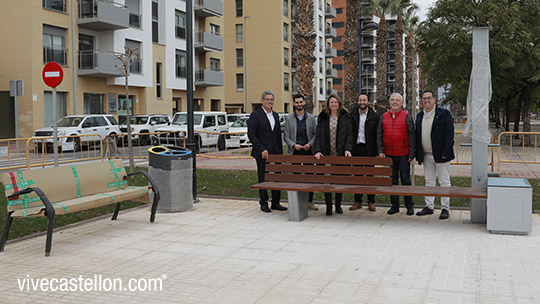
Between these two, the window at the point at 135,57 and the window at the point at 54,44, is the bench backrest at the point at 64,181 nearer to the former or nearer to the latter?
the window at the point at 54,44

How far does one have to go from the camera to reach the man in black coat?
28.6 feet

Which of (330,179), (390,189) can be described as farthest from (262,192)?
(390,189)

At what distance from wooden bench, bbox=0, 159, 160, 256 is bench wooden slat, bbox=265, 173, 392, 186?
6.42 feet

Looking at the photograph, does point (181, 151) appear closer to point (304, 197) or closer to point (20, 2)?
point (304, 197)

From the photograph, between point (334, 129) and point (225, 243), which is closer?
point (225, 243)

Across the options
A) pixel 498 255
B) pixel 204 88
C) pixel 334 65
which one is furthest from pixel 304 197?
pixel 334 65

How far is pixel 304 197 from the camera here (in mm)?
8539

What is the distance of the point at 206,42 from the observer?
44.7 metres

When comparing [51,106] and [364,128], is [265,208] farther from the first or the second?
[51,106]

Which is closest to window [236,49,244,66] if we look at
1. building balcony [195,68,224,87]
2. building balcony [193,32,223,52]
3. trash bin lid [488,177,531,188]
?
building balcony [193,32,223,52]

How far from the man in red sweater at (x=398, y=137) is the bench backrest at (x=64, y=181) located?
12.9ft

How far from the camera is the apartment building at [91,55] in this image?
30297 millimetres

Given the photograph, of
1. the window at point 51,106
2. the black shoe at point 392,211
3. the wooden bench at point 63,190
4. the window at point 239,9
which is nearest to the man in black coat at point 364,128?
the black shoe at point 392,211

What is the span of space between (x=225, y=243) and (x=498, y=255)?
3159 mm
